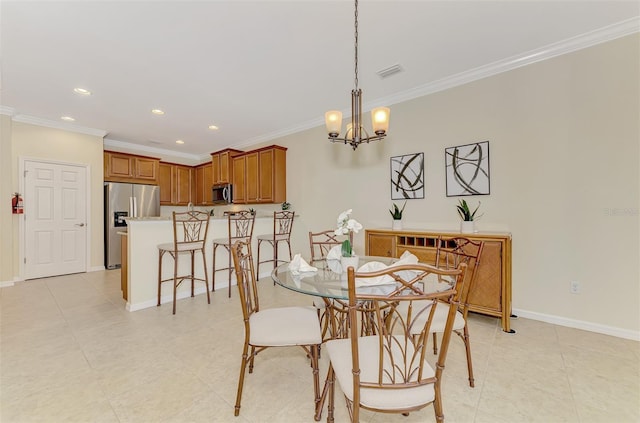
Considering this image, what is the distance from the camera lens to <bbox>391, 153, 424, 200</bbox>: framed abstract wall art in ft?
11.5

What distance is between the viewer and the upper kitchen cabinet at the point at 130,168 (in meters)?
5.56

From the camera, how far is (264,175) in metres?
5.23

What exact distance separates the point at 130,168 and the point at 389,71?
5.59m

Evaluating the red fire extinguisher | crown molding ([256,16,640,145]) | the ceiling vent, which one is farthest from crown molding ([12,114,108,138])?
the ceiling vent

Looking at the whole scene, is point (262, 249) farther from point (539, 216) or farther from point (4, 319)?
point (539, 216)

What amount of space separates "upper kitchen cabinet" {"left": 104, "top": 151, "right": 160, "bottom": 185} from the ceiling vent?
5336 millimetres

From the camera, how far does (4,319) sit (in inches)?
113

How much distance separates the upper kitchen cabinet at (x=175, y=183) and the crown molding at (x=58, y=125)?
144cm

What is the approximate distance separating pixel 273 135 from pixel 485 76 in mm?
3615

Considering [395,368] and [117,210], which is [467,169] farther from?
[117,210]

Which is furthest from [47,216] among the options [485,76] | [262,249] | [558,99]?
[558,99]

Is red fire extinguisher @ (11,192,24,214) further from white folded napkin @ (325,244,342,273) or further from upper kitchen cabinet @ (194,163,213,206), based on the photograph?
white folded napkin @ (325,244,342,273)

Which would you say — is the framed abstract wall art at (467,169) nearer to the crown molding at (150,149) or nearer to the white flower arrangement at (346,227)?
the white flower arrangement at (346,227)

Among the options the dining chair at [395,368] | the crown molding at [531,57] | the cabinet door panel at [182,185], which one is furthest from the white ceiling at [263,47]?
the cabinet door panel at [182,185]
